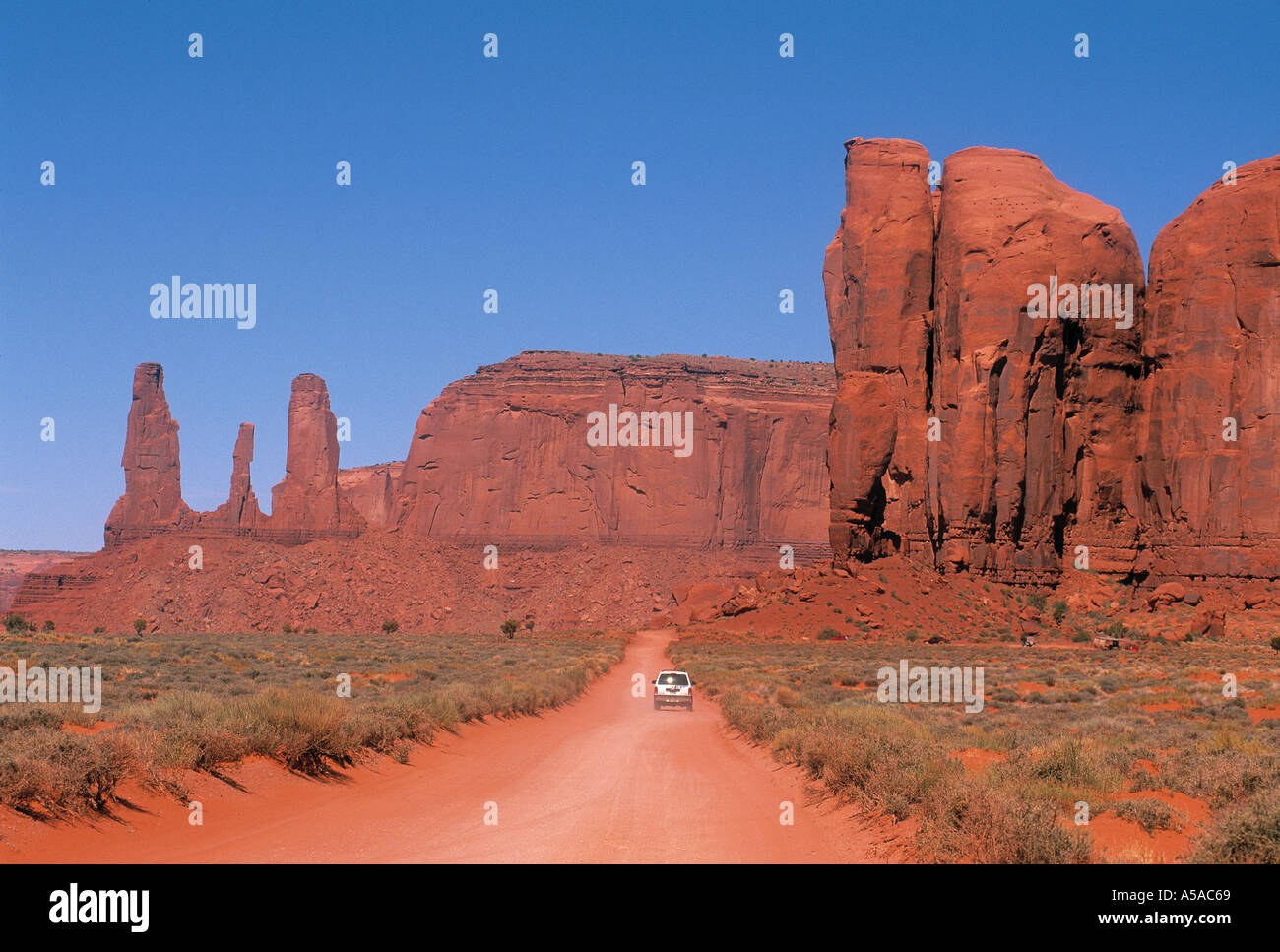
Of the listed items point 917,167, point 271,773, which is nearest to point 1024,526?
point 917,167

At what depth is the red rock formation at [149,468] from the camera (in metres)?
109

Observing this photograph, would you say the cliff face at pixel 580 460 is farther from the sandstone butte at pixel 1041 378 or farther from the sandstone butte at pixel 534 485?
the sandstone butte at pixel 1041 378

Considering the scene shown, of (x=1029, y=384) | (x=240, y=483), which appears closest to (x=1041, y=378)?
(x=1029, y=384)

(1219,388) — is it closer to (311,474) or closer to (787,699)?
(787,699)

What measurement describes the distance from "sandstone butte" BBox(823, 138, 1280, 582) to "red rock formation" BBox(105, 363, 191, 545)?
7382cm

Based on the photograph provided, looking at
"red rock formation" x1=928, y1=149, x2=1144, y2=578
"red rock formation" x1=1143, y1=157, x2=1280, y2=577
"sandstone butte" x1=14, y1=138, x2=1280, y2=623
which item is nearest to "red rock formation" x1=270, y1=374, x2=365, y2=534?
"sandstone butte" x1=14, y1=138, x2=1280, y2=623

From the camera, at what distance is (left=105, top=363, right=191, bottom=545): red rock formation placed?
357 ft

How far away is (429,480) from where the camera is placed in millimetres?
128125

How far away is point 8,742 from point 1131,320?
225 feet

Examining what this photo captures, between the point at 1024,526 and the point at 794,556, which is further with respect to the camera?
the point at 794,556

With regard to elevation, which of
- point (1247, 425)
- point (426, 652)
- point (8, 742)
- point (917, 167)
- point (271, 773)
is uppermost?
point (917, 167)

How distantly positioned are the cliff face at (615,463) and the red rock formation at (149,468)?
24.6 m

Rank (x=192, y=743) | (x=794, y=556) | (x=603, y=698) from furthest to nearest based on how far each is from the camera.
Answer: (x=794, y=556)
(x=603, y=698)
(x=192, y=743)
